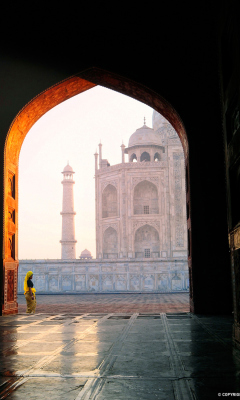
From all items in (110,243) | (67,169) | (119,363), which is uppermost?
(67,169)

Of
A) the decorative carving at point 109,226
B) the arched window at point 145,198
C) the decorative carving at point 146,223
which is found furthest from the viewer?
the arched window at point 145,198

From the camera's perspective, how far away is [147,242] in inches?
1314

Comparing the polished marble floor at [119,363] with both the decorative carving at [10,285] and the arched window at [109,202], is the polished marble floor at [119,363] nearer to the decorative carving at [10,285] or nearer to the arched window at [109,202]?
the decorative carving at [10,285]

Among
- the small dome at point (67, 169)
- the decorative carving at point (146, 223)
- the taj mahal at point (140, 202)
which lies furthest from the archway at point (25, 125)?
the small dome at point (67, 169)

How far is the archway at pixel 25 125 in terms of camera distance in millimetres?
7094

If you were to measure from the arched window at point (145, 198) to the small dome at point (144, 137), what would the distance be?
4.08 metres

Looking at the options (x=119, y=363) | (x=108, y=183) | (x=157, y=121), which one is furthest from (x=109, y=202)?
(x=119, y=363)

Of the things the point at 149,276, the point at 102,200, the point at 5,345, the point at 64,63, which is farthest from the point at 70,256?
the point at 5,345

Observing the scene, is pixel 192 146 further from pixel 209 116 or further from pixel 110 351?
pixel 110 351

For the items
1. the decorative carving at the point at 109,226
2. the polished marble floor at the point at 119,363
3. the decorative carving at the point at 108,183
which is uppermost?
the decorative carving at the point at 108,183

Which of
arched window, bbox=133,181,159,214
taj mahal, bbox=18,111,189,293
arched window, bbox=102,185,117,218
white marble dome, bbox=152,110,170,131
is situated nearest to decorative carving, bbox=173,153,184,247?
taj mahal, bbox=18,111,189,293

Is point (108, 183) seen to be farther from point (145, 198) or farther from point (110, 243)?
point (110, 243)

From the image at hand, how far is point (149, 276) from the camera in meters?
21.0

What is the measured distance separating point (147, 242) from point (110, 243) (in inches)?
126
